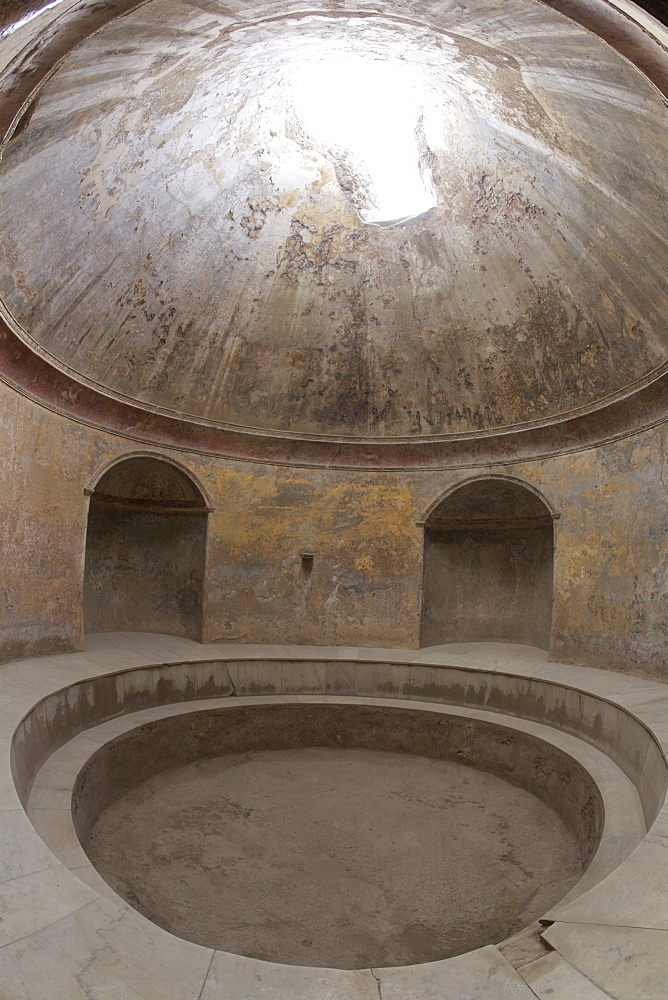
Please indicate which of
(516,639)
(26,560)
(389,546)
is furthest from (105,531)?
(516,639)

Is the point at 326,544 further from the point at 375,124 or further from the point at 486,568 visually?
the point at 375,124

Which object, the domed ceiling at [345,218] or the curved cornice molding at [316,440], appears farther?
the curved cornice molding at [316,440]

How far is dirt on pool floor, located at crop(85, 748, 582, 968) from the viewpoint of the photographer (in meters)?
4.37

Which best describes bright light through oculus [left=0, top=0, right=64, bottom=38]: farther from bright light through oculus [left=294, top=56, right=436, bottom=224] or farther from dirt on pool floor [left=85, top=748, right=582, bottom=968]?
bright light through oculus [left=294, top=56, right=436, bottom=224]

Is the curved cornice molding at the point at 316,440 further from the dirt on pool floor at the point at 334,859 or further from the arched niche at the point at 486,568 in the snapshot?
the dirt on pool floor at the point at 334,859

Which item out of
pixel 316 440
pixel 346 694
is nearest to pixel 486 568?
pixel 346 694

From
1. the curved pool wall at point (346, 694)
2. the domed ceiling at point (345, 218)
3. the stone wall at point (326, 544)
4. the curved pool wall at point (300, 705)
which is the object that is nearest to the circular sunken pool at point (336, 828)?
the curved pool wall at point (300, 705)

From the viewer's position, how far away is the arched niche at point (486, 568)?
9977mm

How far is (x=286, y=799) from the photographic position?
645cm

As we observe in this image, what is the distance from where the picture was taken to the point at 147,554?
33.2 feet

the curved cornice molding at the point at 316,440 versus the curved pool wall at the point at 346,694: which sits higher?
the curved cornice molding at the point at 316,440

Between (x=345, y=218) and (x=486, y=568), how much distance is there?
5.85 meters

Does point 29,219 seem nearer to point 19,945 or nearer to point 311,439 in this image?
point 311,439

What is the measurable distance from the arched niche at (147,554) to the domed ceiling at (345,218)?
1334 mm
